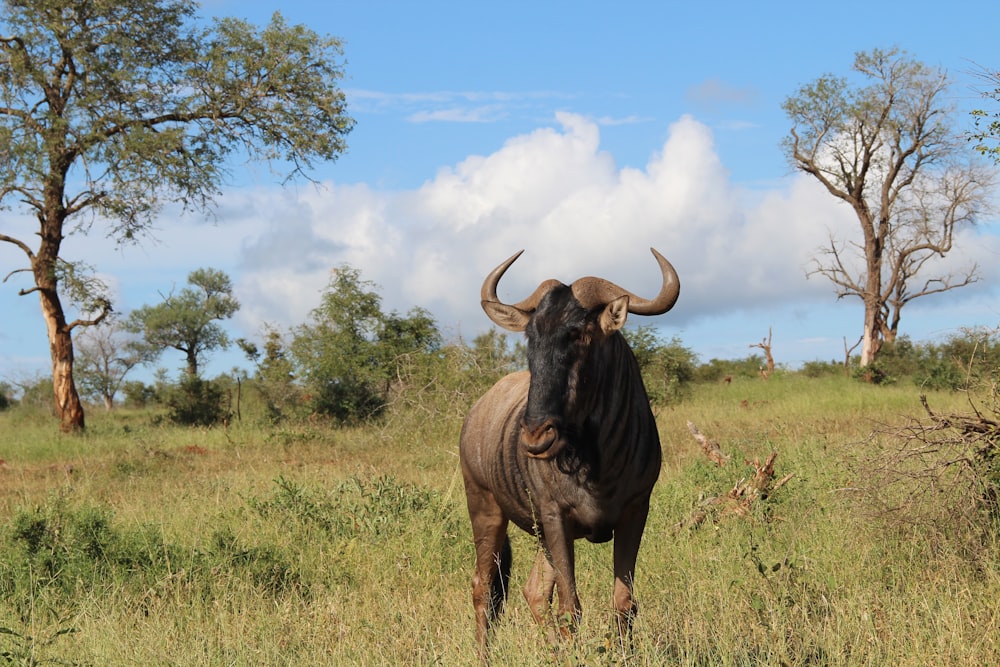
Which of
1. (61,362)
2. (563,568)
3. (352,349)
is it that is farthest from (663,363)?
(563,568)

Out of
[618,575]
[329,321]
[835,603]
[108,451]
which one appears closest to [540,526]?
[618,575]

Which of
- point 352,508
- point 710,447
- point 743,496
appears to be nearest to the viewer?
point 743,496

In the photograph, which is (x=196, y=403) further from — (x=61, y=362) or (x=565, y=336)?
(x=565, y=336)

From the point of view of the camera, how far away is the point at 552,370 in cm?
436

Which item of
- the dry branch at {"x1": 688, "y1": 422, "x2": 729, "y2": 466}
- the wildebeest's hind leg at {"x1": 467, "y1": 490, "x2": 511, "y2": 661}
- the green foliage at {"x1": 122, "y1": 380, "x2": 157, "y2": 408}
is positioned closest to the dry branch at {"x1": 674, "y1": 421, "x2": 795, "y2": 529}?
the dry branch at {"x1": 688, "y1": 422, "x2": 729, "y2": 466}

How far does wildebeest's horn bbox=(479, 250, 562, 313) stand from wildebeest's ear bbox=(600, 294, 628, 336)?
0.28m

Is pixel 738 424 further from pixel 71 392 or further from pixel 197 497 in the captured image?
pixel 71 392

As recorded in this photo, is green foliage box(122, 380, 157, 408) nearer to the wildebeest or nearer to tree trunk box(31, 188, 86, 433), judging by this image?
tree trunk box(31, 188, 86, 433)

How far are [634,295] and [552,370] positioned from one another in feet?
1.93

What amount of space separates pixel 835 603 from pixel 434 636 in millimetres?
2144

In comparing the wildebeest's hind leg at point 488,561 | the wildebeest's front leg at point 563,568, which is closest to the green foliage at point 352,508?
the wildebeest's hind leg at point 488,561

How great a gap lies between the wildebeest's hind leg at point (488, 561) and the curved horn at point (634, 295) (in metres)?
1.62

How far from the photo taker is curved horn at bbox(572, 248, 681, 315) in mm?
4527

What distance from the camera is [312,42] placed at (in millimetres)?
23672
